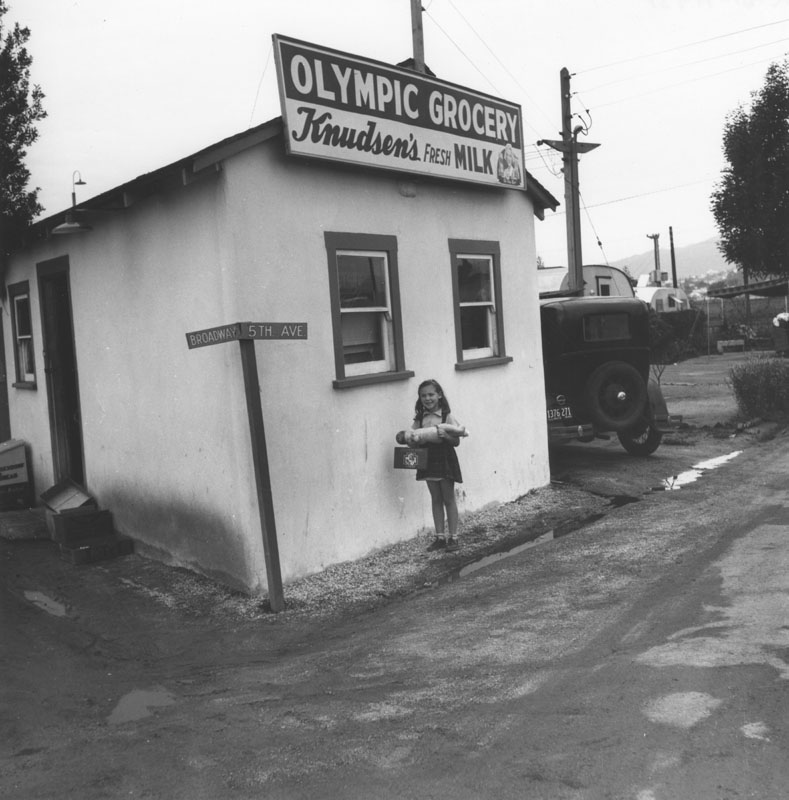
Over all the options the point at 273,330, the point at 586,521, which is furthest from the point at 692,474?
the point at 273,330

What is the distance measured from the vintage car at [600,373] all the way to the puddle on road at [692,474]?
2.97ft

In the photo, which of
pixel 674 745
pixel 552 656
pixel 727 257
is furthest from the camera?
pixel 727 257

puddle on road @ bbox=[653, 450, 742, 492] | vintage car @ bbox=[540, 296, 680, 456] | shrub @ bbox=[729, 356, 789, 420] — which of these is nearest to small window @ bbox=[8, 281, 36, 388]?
vintage car @ bbox=[540, 296, 680, 456]

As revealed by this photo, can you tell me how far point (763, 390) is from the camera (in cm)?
1717

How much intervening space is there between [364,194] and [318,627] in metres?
4.18

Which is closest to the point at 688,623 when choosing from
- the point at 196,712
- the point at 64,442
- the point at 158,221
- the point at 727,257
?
the point at 196,712

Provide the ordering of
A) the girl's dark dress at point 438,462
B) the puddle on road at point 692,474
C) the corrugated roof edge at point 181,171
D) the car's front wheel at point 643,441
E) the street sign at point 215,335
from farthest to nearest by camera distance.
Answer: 1. the car's front wheel at point 643,441
2. the puddle on road at point 692,474
3. the girl's dark dress at point 438,462
4. the corrugated roof edge at point 181,171
5. the street sign at point 215,335

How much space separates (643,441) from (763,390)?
14.6ft

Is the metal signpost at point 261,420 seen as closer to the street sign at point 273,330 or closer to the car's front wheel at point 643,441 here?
the street sign at point 273,330

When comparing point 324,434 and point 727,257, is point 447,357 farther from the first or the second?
point 727,257

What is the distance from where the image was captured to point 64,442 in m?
10.8

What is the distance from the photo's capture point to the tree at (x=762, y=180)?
43.7 m

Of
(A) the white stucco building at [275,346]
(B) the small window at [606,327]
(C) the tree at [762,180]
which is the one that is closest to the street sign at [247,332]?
(A) the white stucco building at [275,346]

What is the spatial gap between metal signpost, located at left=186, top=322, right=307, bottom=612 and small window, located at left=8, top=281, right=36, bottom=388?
5007 millimetres
